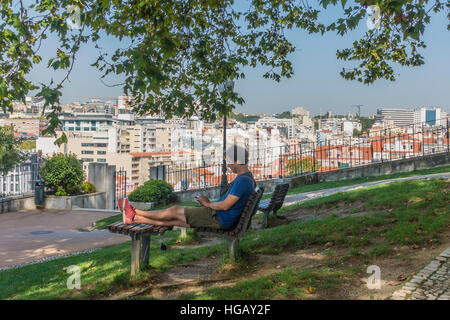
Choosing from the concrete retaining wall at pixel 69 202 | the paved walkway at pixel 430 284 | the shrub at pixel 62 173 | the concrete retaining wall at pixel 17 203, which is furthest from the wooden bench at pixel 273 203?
the concrete retaining wall at pixel 17 203

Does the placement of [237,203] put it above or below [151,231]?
above

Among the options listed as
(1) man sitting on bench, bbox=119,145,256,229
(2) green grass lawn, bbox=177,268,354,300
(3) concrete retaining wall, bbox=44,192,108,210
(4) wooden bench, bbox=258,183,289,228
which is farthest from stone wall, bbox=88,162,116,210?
(2) green grass lawn, bbox=177,268,354,300

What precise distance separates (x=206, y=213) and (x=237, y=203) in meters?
0.37

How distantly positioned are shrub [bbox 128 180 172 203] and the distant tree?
5483 mm

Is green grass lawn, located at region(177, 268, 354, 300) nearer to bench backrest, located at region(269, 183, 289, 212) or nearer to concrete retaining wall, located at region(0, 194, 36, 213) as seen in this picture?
bench backrest, located at region(269, 183, 289, 212)

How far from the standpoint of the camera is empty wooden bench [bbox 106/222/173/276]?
4531 mm

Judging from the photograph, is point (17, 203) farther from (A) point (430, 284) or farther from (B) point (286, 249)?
(A) point (430, 284)

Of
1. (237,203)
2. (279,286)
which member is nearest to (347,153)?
(237,203)

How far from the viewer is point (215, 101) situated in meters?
7.08

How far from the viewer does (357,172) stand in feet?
53.0

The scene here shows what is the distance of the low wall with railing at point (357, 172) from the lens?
1550cm
